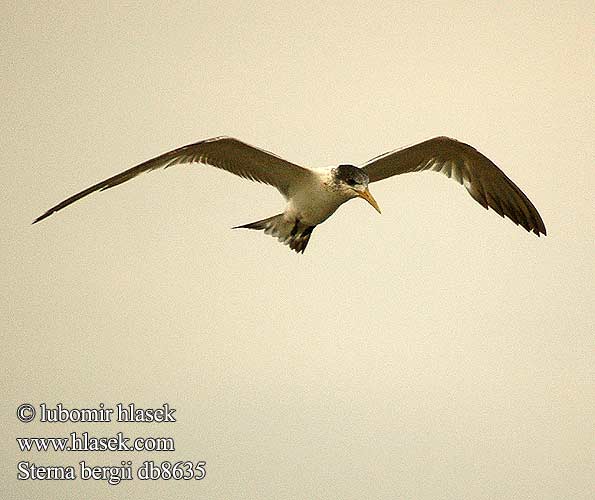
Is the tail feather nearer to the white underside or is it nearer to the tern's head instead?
the white underside

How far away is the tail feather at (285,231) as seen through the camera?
291 cm

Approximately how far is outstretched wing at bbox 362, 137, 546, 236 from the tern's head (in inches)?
8.2

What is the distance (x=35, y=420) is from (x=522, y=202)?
159 centimetres

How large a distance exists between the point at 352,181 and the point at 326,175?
0.31 ft

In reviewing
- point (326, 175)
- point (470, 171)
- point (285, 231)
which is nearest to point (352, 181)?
point (326, 175)

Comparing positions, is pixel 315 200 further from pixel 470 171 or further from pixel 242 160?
pixel 470 171

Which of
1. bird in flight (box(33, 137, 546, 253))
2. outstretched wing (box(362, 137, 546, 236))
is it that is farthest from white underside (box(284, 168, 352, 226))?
outstretched wing (box(362, 137, 546, 236))

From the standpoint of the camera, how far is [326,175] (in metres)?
2.78

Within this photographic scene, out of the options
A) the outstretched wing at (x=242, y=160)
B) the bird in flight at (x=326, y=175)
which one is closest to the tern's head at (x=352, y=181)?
the bird in flight at (x=326, y=175)

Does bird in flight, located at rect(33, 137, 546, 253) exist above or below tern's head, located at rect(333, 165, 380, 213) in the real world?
above

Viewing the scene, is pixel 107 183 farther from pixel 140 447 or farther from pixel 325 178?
pixel 140 447

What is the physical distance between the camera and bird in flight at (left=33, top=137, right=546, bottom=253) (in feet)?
8.95

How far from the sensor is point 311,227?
115 inches

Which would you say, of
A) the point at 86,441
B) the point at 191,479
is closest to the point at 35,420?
the point at 86,441
